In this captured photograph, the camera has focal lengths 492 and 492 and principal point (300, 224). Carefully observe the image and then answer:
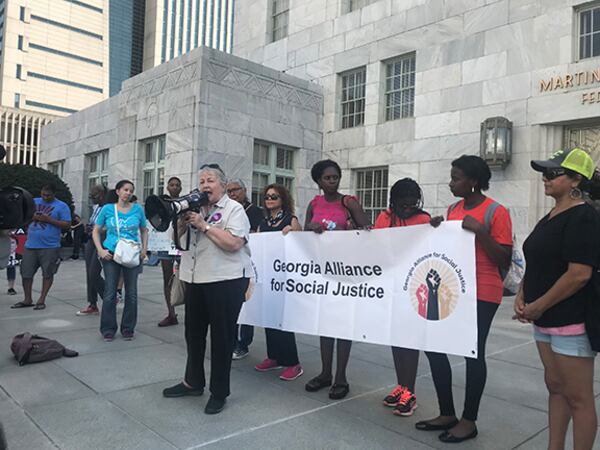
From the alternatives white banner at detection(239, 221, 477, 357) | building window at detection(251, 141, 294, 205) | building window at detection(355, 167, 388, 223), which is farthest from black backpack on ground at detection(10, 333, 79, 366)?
building window at detection(355, 167, 388, 223)

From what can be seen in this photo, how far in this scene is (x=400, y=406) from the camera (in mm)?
3893

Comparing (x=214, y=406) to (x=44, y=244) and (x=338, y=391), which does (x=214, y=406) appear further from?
(x=44, y=244)

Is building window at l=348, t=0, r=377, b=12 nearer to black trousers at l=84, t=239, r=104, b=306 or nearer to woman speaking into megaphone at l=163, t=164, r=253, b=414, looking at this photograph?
black trousers at l=84, t=239, r=104, b=306

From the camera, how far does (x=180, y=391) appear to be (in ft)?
13.5

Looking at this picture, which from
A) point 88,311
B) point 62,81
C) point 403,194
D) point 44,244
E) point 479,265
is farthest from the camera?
point 62,81

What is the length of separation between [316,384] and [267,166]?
1079 centimetres

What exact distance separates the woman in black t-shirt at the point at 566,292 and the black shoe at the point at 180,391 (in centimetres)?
268

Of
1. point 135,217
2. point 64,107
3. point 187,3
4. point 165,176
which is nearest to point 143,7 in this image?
point 187,3

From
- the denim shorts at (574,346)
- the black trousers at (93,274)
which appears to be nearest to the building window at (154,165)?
the black trousers at (93,274)

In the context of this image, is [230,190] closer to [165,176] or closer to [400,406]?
[400,406]

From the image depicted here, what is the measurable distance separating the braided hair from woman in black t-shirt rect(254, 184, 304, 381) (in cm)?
116

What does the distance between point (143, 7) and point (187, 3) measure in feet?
36.2

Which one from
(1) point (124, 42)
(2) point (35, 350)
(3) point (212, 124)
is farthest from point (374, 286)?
(1) point (124, 42)

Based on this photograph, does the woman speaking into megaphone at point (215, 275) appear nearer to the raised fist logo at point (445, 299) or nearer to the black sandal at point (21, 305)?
the raised fist logo at point (445, 299)
